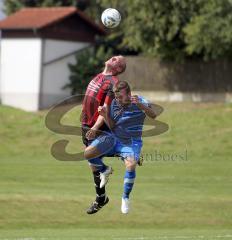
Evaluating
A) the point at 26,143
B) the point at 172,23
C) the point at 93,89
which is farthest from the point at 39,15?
the point at 93,89

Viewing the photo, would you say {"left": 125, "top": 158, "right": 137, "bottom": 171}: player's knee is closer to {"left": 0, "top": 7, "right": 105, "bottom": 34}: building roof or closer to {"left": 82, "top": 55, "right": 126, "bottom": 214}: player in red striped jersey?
{"left": 82, "top": 55, "right": 126, "bottom": 214}: player in red striped jersey

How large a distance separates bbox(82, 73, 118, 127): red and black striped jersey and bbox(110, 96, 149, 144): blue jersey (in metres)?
0.32

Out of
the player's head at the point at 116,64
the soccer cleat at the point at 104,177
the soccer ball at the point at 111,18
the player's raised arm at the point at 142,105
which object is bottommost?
the soccer cleat at the point at 104,177

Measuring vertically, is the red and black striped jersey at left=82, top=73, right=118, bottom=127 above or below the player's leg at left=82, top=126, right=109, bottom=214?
above

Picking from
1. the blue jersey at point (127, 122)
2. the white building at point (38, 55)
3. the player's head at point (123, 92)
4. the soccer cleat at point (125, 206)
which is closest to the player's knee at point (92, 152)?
the blue jersey at point (127, 122)

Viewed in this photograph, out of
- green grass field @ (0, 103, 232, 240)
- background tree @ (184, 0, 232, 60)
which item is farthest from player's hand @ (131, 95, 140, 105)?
background tree @ (184, 0, 232, 60)

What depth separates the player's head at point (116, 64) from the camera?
47.2 ft

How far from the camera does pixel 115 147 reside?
1502cm

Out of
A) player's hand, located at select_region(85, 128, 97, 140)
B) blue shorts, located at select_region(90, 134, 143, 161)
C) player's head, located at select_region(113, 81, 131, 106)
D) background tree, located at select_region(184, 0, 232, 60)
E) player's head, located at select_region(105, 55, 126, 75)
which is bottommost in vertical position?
background tree, located at select_region(184, 0, 232, 60)

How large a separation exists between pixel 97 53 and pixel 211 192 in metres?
26.4

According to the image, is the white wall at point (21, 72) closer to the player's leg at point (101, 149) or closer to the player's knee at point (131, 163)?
the player's leg at point (101, 149)

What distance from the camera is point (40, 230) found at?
67.6 ft

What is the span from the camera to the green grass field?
2119cm

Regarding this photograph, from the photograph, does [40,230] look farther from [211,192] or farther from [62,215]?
[211,192]
